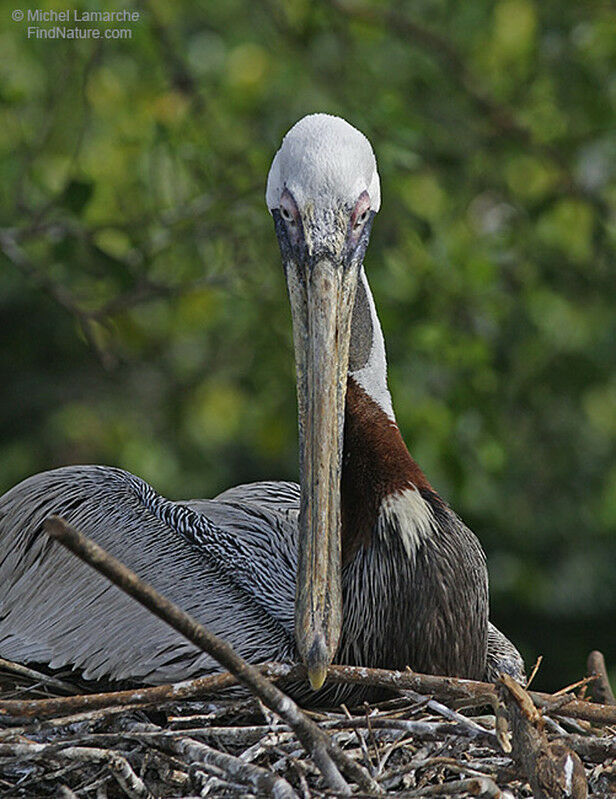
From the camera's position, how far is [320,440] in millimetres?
3344

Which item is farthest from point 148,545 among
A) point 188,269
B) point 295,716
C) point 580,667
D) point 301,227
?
point 580,667

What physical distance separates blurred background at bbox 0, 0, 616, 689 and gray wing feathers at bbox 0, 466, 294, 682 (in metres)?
1.38

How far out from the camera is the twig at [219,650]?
7.27ft

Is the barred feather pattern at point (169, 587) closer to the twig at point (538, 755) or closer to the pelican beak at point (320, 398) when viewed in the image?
the pelican beak at point (320, 398)

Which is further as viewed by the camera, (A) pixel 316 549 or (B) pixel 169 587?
(B) pixel 169 587

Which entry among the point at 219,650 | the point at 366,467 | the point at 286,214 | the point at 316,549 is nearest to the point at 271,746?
the point at 316,549

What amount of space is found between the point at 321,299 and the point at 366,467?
1.92 ft

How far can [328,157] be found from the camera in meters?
3.44

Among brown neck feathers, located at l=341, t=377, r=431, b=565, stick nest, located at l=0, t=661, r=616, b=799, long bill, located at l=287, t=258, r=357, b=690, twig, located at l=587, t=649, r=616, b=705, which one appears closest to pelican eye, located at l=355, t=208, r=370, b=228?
long bill, located at l=287, t=258, r=357, b=690

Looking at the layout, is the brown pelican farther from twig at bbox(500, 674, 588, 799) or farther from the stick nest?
twig at bbox(500, 674, 588, 799)

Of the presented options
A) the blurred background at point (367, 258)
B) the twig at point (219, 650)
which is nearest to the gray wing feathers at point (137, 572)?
the twig at point (219, 650)

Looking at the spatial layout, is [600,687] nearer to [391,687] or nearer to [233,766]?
[391,687]

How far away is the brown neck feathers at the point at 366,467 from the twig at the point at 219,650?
0.94 meters

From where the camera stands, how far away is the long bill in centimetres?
321
